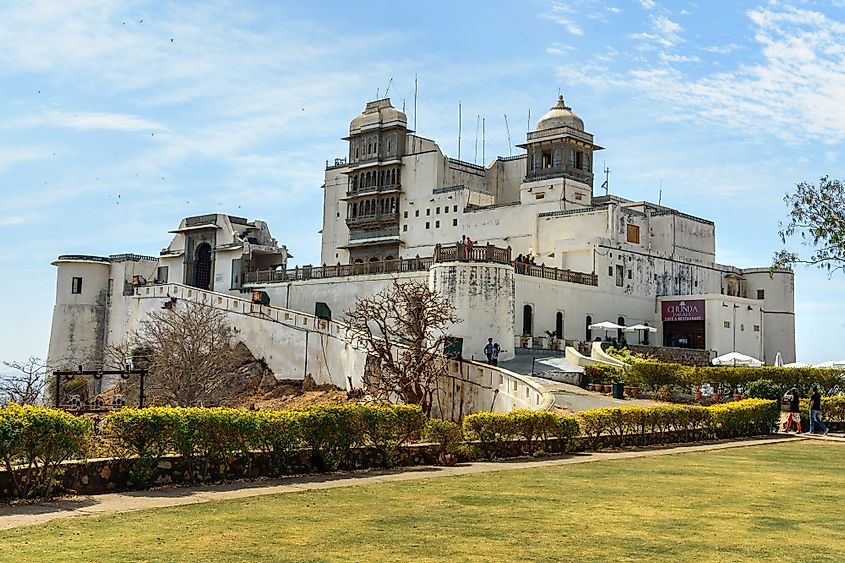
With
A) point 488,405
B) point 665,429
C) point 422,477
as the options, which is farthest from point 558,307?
point 422,477

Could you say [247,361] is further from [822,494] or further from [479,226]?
[822,494]

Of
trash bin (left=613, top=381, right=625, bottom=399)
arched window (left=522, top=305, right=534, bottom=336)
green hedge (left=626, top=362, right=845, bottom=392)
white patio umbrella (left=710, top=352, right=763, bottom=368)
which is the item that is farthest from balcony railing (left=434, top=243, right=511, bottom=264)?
white patio umbrella (left=710, top=352, right=763, bottom=368)

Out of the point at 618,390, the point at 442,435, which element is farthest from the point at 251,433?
the point at 618,390

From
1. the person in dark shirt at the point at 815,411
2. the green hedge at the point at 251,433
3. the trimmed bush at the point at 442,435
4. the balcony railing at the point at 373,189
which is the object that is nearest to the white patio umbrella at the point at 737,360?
the person in dark shirt at the point at 815,411

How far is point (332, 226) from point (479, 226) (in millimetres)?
13477

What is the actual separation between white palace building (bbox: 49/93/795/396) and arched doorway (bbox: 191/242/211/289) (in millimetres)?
89

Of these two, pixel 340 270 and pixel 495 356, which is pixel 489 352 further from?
pixel 340 270

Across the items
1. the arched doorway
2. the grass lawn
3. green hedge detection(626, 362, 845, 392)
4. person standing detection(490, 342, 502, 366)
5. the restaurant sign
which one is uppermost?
the arched doorway

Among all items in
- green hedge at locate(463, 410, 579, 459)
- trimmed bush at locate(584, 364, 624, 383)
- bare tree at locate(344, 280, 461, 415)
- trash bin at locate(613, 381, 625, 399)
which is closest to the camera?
green hedge at locate(463, 410, 579, 459)

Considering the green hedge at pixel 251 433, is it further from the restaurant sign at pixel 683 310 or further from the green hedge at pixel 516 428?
the restaurant sign at pixel 683 310

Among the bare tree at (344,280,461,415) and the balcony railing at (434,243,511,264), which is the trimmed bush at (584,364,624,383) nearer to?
the bare tree at (344,280,461,415)

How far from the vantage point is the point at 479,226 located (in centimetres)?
5684

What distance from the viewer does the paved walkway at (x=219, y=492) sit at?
11.4m

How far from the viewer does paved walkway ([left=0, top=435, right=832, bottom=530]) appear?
1138 cm
